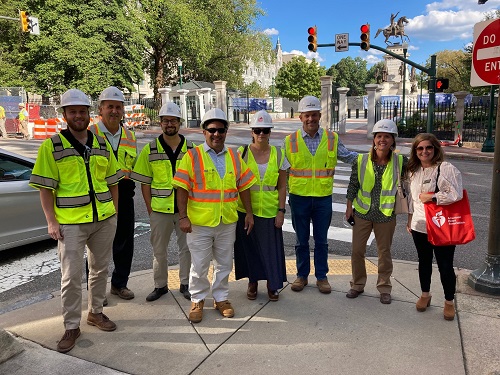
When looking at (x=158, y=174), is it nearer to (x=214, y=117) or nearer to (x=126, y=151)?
(x=126, y=151)

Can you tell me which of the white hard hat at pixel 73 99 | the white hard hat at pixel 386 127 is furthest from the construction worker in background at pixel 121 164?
the white hard hat at pixel 386 127

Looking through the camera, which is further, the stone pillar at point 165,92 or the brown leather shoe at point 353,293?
the stone pillar at point 165,92

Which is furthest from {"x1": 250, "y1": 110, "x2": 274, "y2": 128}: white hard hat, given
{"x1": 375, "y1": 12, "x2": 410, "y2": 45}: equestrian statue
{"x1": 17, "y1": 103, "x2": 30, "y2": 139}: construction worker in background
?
{"x1": 375, "y1": 12, "x2": 410, "y2": 45}: equestrian statue

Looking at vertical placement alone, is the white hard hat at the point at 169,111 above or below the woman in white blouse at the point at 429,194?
above

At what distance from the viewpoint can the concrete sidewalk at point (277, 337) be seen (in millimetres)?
3053

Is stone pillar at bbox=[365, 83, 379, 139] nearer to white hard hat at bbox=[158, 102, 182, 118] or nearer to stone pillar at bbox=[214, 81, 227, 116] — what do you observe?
stone pillar at bbox=[214, 81, 227, 116]

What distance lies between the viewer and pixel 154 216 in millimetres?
4023

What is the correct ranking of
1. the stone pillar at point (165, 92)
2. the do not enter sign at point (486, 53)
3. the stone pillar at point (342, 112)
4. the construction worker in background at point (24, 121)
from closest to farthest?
1. the do not enter sign at point (486, 53)
2. the construction worker in background at point (24, 121)
3. the stone pillar at point (342, 112)
4. the stone pillar at point (165, 92)

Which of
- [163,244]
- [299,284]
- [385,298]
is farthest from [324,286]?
[163,244]

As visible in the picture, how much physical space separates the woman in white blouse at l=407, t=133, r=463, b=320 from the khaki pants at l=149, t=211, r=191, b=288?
7.04 feet

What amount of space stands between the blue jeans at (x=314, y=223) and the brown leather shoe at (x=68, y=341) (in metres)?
2.18

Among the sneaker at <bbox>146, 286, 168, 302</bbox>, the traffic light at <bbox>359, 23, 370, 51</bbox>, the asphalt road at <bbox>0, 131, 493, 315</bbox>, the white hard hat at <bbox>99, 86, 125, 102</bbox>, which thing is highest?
the traffic light at <bbox>359, 23, 370, 51</bbox>

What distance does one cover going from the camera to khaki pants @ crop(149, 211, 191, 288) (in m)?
4.04

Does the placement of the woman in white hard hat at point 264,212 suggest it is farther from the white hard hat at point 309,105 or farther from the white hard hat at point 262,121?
the white hard hat at point 309,105
